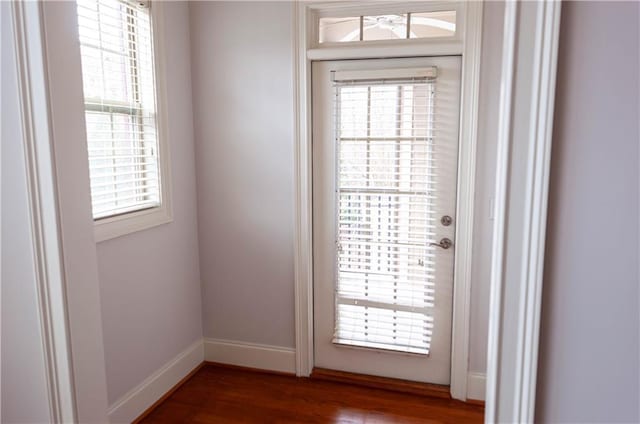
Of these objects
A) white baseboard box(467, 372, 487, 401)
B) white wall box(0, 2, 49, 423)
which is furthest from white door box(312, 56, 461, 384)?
white wall box(0, 2, 49, 423)

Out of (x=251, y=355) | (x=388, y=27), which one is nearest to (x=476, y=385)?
(x=251, y=355)

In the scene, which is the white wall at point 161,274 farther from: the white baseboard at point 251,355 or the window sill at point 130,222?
the white baseboard at point 251,355

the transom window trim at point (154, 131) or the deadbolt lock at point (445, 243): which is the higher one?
the transom window trim at point (154, 131)

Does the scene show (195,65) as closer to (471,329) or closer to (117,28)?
(117,28)

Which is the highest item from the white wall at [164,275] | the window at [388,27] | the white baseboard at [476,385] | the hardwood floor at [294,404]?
the window at [388,27]

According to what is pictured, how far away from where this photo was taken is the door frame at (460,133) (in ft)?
7.75

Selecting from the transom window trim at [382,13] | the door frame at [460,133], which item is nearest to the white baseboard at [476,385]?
the door frame at [460,133]

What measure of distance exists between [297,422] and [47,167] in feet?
6.03

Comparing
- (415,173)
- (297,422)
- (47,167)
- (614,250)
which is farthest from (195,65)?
(614,250)

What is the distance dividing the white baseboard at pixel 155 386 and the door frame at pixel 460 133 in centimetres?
73

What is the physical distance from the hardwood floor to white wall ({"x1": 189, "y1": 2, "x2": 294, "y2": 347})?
0.31 metres

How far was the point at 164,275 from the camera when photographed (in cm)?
264

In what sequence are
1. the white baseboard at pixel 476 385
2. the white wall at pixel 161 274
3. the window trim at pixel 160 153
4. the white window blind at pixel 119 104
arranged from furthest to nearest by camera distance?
the white baseboard at pixel 476 385 → the window trim at pixel 160 153 → the white wall at pixel 161 274 → the white window blind at pixel 119 104

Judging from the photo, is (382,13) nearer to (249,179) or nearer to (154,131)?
(249,179)
